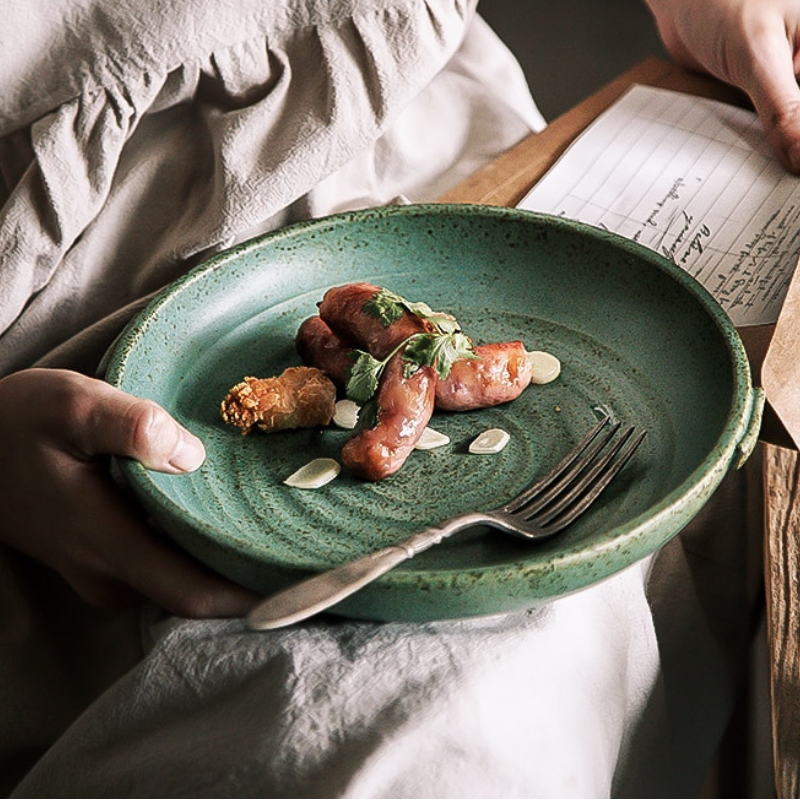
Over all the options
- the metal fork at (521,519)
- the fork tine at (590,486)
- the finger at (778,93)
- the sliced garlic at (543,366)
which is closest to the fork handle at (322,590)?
the metal fork at (521,519)

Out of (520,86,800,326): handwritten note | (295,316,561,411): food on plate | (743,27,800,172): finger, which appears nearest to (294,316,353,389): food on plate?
(295,316,561,411): food on plate

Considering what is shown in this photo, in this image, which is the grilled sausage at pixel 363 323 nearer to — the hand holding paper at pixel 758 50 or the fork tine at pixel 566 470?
the fork tine at pixel 566 470

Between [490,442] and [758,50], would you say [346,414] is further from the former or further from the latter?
[758,50]

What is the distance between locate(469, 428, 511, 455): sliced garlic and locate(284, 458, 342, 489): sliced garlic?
3.5 inches

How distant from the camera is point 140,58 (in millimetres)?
789

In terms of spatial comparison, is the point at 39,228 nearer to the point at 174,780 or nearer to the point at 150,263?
the point at 150,263

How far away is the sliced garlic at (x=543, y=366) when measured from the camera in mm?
740

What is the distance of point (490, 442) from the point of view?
0.69 meters

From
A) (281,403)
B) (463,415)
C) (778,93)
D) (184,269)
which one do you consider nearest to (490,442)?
(463,415)

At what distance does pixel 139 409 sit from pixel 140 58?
1.03 feet

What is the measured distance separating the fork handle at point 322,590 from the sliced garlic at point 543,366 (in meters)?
0.23

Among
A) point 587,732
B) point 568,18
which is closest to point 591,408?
point 587,732

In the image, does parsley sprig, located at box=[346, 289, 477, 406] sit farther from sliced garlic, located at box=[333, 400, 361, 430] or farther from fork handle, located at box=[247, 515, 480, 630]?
fork handle, located at box=[247, 515, 480, 630]

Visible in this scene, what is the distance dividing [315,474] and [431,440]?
79mm
